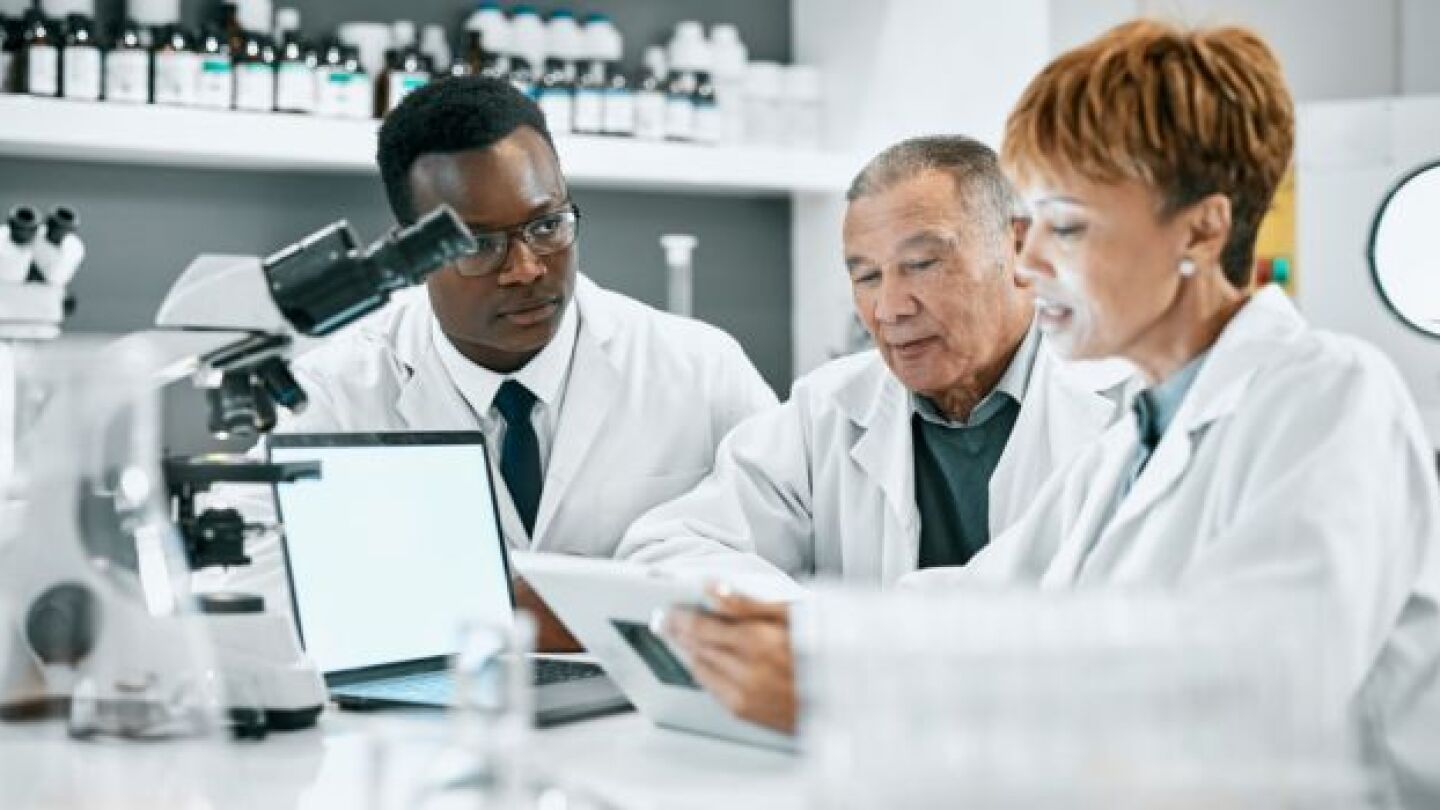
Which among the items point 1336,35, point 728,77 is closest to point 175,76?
point 728,77

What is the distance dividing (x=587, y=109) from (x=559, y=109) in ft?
0.19

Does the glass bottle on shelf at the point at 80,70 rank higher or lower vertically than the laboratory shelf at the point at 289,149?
higher

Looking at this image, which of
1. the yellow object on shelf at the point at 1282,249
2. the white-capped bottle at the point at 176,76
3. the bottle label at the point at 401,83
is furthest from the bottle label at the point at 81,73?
the yellow object on shelf at the point at 1282,249

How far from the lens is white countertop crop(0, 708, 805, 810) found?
46.7 inches

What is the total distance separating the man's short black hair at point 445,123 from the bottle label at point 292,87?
2.46ft

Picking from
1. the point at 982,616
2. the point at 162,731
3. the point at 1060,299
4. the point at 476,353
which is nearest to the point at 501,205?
the point at 476,353

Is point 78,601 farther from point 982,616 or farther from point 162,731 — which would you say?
point 982,616

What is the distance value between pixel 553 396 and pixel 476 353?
0.12m

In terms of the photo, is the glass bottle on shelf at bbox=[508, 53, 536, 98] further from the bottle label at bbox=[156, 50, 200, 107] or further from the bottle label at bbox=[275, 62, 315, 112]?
the bottle label at bbox=[156, 50, 200, 107]

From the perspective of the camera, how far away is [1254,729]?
38.5 inches

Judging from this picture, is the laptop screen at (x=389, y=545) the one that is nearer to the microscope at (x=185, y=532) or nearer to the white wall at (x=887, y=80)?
the microscope at (x=185, y=532)

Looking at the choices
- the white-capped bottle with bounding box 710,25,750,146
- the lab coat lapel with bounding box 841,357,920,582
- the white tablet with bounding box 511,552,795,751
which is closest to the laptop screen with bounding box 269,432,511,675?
A: the white tablet with bounding box 511,552,795,751

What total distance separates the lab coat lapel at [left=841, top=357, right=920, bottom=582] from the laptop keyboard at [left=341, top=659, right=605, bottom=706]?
49 centimetres

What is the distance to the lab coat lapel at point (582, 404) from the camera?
2.30 meters
